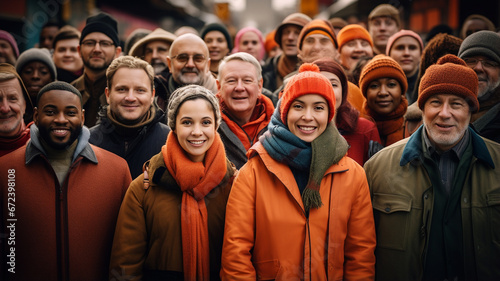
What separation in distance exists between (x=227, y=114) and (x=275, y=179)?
1.33m

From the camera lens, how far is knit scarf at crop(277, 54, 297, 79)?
6703 mm

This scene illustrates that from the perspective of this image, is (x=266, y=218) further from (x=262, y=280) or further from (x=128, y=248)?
(x=128, y=248)

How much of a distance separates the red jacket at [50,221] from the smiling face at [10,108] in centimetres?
57

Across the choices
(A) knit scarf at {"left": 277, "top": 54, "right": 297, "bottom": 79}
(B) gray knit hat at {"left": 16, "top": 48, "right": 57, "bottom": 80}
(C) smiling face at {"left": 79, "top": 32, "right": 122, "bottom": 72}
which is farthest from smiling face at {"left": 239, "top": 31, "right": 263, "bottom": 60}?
(B) gray knit hat at {"left": 16, "top": 48, "right": 57, "bottom": 80}

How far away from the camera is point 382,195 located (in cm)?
326

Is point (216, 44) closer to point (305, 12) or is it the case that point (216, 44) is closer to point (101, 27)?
point (101, 27)

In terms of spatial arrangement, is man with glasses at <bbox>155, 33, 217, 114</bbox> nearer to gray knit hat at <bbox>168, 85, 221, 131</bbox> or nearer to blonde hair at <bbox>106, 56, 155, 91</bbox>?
blonde hair at <bbox>106, 56, 155, 91</bbox>

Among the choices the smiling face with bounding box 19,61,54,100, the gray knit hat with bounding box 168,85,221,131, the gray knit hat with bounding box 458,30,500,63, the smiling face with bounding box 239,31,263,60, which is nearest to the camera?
the gray knit hat with bounding box 168,85,221,131

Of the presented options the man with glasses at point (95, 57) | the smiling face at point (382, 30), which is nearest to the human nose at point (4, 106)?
the man with glasses at point (95, 57)

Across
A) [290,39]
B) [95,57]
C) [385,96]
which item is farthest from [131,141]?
[290,39]

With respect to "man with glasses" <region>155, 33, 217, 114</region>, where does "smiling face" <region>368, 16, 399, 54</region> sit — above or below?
above

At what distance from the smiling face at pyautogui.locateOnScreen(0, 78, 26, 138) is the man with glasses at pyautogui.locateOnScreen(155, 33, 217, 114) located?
157 cm

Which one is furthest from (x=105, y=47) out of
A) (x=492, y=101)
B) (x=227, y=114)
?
(x=492, y=101)

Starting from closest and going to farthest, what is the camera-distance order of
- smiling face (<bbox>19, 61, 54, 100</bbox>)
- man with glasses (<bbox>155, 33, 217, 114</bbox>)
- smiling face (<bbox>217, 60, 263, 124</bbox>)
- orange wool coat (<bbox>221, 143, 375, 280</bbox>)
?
orange wool coat (<bbox>221, 143, 375, 280</bbox>), smiling face (<bbox>217, 60, 263, 124</bbox>), man with glasses (<bbox>155, 33, 217, 114</bbox>), smiling face (<bbox>19, 61, 54, 100</bbox>)
